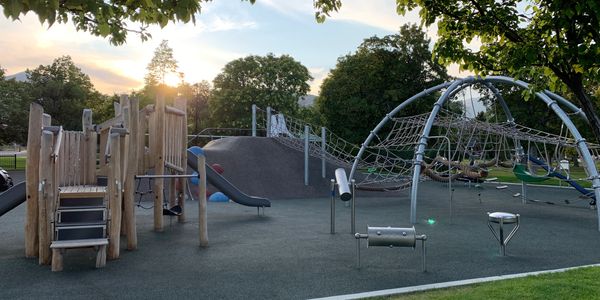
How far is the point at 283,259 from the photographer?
7.71 metres

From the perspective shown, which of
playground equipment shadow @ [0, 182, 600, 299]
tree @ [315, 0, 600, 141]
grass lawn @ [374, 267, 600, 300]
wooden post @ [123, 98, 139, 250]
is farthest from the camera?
wooden post @ [123, 98, 139, 250]

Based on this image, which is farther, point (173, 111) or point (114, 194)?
point (173, 111)

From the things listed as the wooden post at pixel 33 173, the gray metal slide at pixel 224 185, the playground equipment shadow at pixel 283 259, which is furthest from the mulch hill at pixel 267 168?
the wooden post at pixel 33 173

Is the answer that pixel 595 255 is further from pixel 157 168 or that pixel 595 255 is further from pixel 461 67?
pixel 157 168

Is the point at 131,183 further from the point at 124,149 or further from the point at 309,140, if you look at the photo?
the point at 309,140

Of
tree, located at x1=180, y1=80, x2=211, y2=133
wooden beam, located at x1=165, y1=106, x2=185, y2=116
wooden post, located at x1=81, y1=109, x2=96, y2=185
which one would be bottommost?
wooden post, located at x1=81, y1=109, x2=96, y2=185

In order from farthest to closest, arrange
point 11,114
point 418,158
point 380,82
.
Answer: point 380,82
point 11,114
point 418,158

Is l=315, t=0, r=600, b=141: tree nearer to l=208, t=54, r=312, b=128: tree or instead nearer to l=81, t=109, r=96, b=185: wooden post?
l=81, t=109, r=96, b=185: wooden post

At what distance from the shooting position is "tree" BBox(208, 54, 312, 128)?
45812 millimetres

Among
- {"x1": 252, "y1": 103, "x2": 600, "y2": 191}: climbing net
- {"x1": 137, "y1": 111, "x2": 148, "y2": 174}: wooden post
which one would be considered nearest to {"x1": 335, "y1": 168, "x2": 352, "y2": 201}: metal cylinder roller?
{"x1": 252, "y1": 103, "x2": 600, "y2": 191}: climbing net

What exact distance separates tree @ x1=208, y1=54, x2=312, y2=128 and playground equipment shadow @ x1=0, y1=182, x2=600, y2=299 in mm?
33102

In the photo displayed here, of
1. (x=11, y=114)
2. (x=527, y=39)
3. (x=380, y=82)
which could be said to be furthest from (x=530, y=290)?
(x=11, y=114)

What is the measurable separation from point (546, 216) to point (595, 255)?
5790mm

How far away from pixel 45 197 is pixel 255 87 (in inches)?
1591
